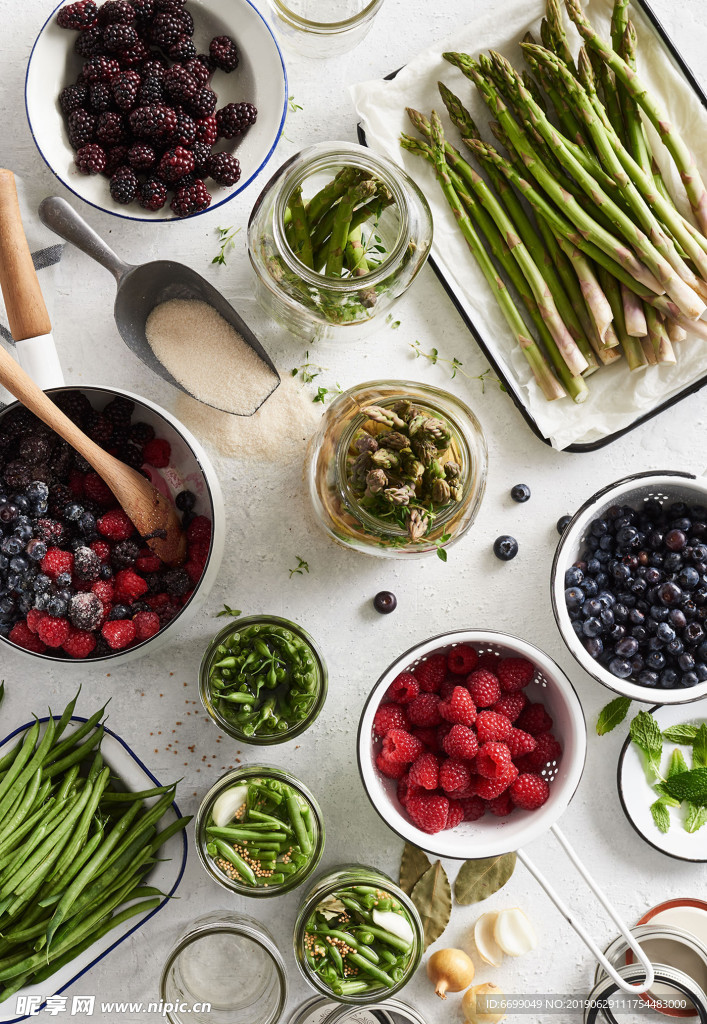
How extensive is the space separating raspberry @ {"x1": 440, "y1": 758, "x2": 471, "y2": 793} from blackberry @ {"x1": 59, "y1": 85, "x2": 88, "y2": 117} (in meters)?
1.42

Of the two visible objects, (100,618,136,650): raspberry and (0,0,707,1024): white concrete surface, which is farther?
(0,0,707,1024): white concrete surface

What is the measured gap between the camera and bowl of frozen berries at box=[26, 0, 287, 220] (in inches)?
54.9

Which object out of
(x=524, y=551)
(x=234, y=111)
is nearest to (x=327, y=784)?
(x=524, y=551)

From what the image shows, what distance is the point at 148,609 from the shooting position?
4.43ft

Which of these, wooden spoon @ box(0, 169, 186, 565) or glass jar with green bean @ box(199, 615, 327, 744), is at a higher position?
wooden spoon @ box(0, 169, 186, 565)

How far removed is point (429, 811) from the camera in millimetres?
1328

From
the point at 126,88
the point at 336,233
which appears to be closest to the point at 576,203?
the point at 336,233

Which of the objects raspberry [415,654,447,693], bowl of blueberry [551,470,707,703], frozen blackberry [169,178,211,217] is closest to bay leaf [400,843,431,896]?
raspberry [415,654,447,693]

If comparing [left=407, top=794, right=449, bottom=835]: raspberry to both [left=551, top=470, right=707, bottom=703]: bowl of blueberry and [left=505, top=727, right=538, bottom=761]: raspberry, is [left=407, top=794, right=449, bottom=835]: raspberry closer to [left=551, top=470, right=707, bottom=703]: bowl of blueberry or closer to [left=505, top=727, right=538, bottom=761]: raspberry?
[left=505, top=727, right=538, bottom=761]: raspberry

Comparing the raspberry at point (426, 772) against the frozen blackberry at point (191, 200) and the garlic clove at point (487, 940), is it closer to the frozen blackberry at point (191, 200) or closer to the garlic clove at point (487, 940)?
the garlic clove at point (487, 940)

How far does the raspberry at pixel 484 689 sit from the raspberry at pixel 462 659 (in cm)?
3

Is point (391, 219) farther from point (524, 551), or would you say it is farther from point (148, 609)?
point (148, 609)

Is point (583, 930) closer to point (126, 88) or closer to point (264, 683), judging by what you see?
point (264, 683)

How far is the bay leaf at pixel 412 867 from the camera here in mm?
Answer: 1522
